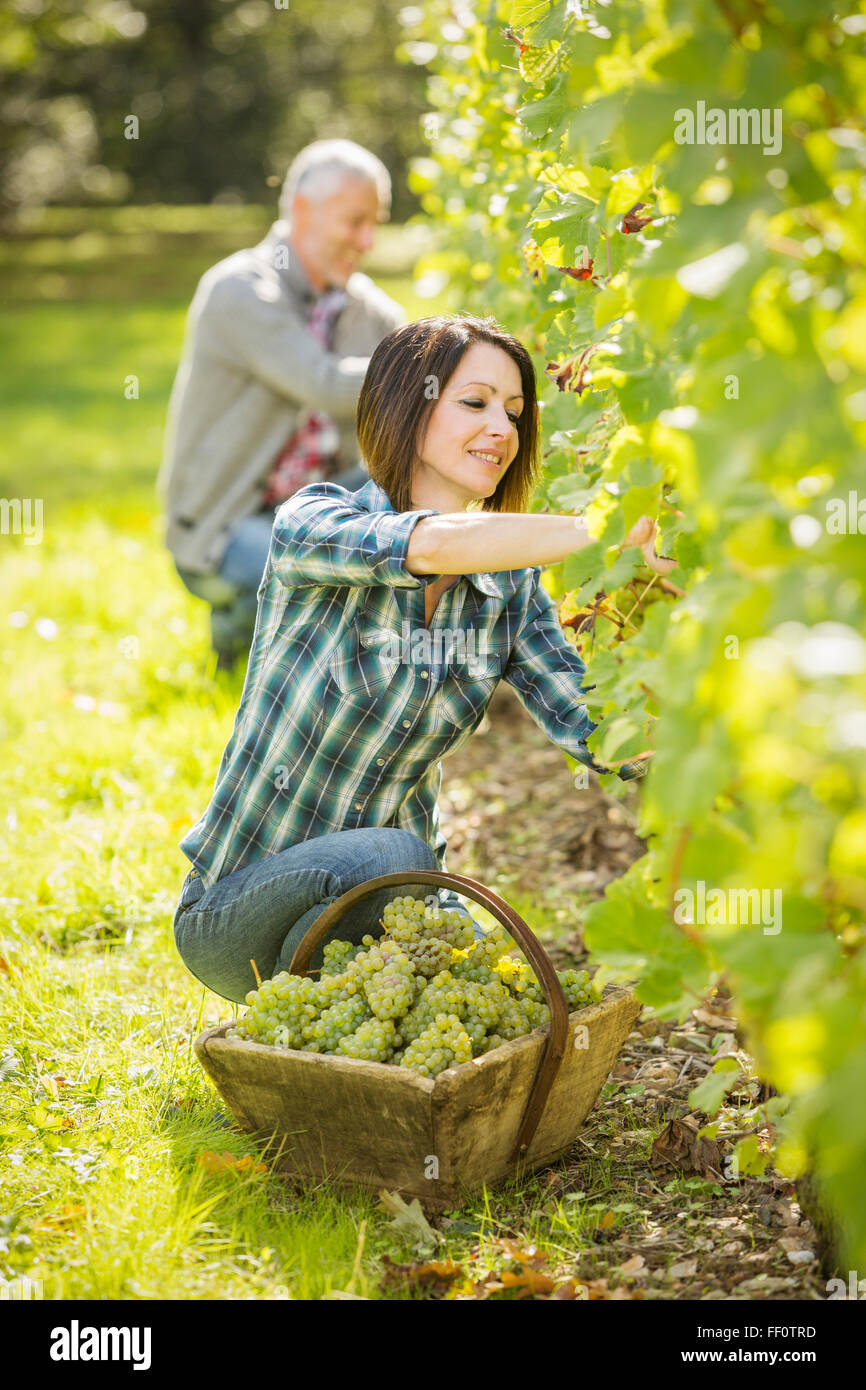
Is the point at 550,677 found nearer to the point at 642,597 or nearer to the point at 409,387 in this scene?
the point at 642,597

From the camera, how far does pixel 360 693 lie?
2.64 meters

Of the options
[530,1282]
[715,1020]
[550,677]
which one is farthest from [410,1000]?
[715,1020]

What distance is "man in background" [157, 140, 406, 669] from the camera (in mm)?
5113

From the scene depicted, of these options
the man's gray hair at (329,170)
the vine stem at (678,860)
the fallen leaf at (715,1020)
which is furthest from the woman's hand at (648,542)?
the man's gray hair at (329,170)

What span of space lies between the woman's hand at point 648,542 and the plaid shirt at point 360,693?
23.3 inches

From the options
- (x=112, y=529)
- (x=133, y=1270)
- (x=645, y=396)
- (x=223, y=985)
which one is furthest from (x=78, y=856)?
(x=112, y=529)

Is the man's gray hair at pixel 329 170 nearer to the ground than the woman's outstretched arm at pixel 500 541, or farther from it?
farther from it

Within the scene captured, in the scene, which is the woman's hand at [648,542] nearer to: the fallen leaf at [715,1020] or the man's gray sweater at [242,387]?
the fallen leaf at [715,1020]

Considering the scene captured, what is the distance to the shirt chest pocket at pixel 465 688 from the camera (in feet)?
8.81

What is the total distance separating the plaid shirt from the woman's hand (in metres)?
0.59

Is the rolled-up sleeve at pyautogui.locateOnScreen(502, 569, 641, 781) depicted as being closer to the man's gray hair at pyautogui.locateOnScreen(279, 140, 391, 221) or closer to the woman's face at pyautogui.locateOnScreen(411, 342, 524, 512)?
the woman's face at pyautogui.locateOnScreen(411, 342, 524, 512)

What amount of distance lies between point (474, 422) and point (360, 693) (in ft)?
1.93

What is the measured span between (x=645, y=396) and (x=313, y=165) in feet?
12.5
